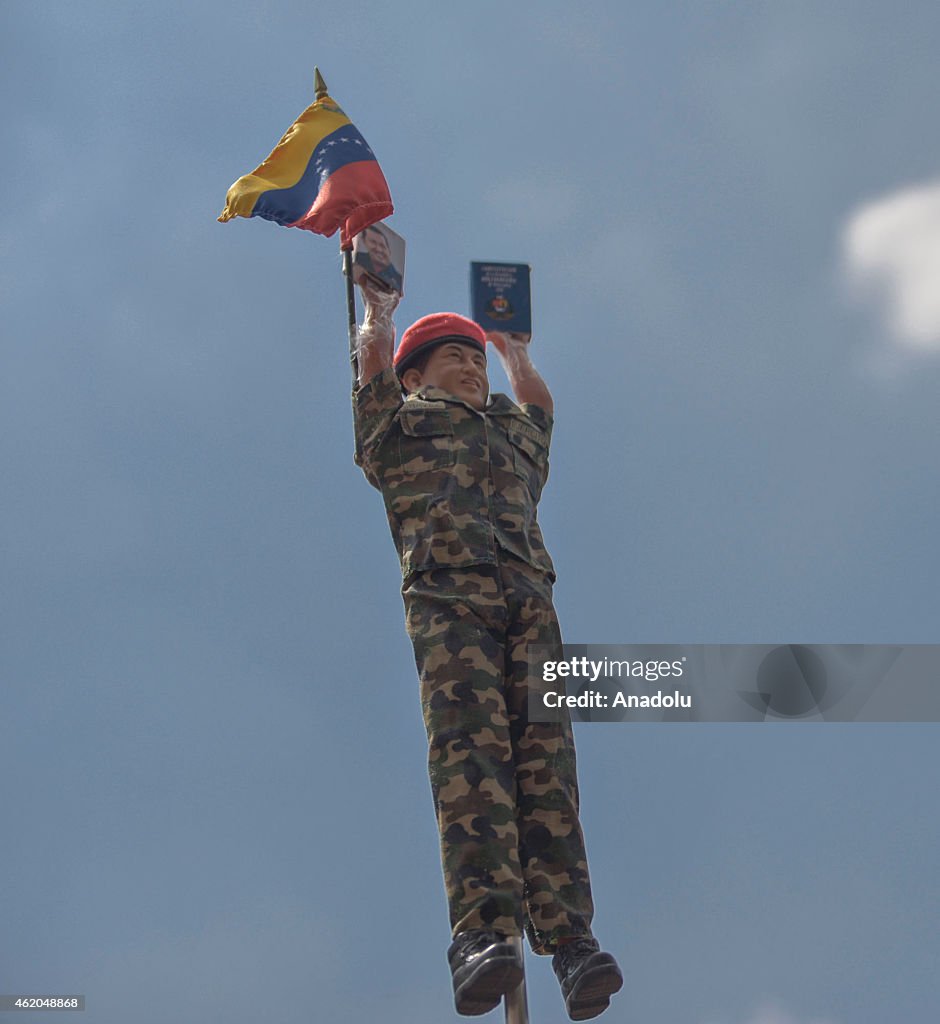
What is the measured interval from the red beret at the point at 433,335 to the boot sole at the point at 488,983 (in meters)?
3.71

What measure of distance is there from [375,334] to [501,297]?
1125mm

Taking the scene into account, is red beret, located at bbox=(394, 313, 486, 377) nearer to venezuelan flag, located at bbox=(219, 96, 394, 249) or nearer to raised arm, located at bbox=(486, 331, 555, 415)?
raised arm, located at bbox=(486, 331, 555, 415)

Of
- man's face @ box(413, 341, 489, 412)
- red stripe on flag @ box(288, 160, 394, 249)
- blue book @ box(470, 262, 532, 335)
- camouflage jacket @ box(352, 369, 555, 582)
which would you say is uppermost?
red stripe on flag @ box(288, 160, 394, 249)

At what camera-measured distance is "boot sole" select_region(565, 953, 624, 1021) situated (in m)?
6.50

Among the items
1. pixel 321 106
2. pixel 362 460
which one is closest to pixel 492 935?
pixel 362 460

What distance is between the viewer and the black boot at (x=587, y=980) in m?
6.51

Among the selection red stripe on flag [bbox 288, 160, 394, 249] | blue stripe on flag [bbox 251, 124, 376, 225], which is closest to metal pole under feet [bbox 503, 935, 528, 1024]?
red stripe on flag [bbox 288, 160, 394, 249]

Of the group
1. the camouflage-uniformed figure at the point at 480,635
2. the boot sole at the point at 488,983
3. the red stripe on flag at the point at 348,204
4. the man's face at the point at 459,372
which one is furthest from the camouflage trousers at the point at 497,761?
the red stripe on flag at the point at 348,204

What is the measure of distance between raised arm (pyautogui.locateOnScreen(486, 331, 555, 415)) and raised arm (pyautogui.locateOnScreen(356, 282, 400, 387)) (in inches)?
33.7

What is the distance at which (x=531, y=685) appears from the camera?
287 inches

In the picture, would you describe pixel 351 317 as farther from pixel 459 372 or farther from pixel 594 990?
pixel 594 990

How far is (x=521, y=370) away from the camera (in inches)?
345

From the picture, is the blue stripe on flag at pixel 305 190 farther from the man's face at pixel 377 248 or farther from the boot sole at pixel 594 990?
the boot sole at pixel 594 990

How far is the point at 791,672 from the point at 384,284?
134 inches
